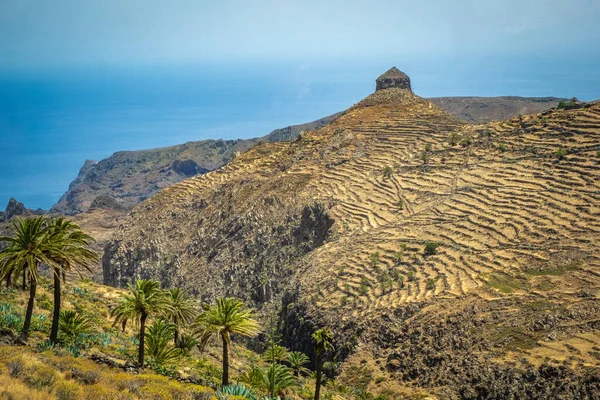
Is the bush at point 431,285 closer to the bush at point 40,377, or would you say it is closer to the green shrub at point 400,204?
the green shrub at point 400,204

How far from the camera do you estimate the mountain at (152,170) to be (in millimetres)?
164625

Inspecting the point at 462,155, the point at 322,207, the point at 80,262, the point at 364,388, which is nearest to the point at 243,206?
the point at 322,207

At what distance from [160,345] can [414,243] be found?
69.6 feet

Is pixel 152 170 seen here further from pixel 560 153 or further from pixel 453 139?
pixel 560 153

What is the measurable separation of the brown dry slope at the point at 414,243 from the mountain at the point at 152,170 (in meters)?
101

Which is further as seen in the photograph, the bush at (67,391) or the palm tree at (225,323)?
the palm tree at (225,323)

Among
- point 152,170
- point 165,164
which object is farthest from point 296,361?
point 152,170

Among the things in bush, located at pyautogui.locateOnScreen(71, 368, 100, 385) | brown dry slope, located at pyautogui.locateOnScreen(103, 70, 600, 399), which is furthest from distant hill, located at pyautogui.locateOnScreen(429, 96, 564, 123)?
bush, located at pyautogui.locateOnScreen(71, 368, 100, 385)

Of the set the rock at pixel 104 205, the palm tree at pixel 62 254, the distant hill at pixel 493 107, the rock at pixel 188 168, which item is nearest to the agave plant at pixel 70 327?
the palm tree at pixel 62 254

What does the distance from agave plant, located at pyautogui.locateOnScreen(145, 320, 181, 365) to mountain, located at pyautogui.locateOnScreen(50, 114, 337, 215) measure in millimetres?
132796

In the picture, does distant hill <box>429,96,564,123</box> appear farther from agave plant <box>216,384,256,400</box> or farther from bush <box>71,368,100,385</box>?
bush <box>71,368,100,385</box>

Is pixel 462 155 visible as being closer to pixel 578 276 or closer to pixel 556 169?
pixel 556 169

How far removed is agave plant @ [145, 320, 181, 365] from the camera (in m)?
24.4

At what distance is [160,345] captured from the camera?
24.8m
